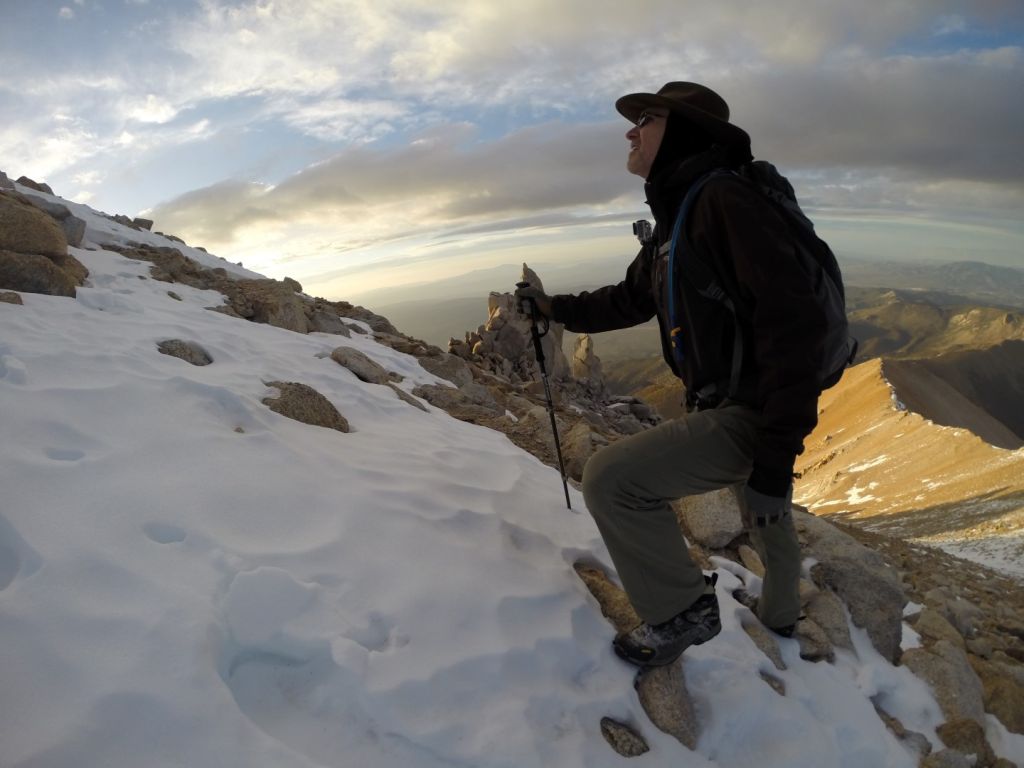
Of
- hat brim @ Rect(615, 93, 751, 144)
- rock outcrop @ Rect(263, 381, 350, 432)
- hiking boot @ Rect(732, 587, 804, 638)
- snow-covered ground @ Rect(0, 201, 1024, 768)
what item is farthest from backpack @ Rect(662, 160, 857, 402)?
rock outcrop @ Rect(263, 381, 350, 432)

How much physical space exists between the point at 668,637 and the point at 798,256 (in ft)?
8.68

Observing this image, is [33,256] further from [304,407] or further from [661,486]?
[661,486]

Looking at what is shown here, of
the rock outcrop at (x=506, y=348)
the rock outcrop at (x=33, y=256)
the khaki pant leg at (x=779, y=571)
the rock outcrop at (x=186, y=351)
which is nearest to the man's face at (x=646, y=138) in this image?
the khaki pant leg at (x=779, y=571)

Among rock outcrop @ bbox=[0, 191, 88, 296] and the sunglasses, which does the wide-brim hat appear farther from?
rock outcrop @ bbox=[0, 191, 88, 296]

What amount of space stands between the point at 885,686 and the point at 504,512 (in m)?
3.77

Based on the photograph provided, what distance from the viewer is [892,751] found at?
4.27 m

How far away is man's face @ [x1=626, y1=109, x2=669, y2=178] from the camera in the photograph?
3.83m

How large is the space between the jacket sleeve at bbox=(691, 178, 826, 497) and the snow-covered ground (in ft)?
6.73

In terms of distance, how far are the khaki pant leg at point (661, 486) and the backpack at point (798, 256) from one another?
342mm

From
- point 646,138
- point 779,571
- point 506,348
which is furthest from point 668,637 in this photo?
point 506,348

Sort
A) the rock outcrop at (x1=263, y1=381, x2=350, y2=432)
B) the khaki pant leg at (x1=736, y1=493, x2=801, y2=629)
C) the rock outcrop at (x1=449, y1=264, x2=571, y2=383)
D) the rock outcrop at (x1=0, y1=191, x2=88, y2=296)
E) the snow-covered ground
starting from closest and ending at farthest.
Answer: the snow-covered ground
the khaki pant leg at (x1=736, y1=493, x2=801, y2=629)
the rock outcrop at (x1=263, y1=381, x2=350, y2=432)
the rock outcrop at (x1=0, y1=191, x2=88, y2=296)
the rock outcrop at (x1=449, y1=264, x2=571, y2=383)

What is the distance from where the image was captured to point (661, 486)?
12.3 ft

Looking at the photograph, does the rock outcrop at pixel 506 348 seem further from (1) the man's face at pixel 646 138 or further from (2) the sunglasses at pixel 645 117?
(2) the sunglasses at pixel 645 117

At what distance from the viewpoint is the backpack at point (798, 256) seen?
3369mm
